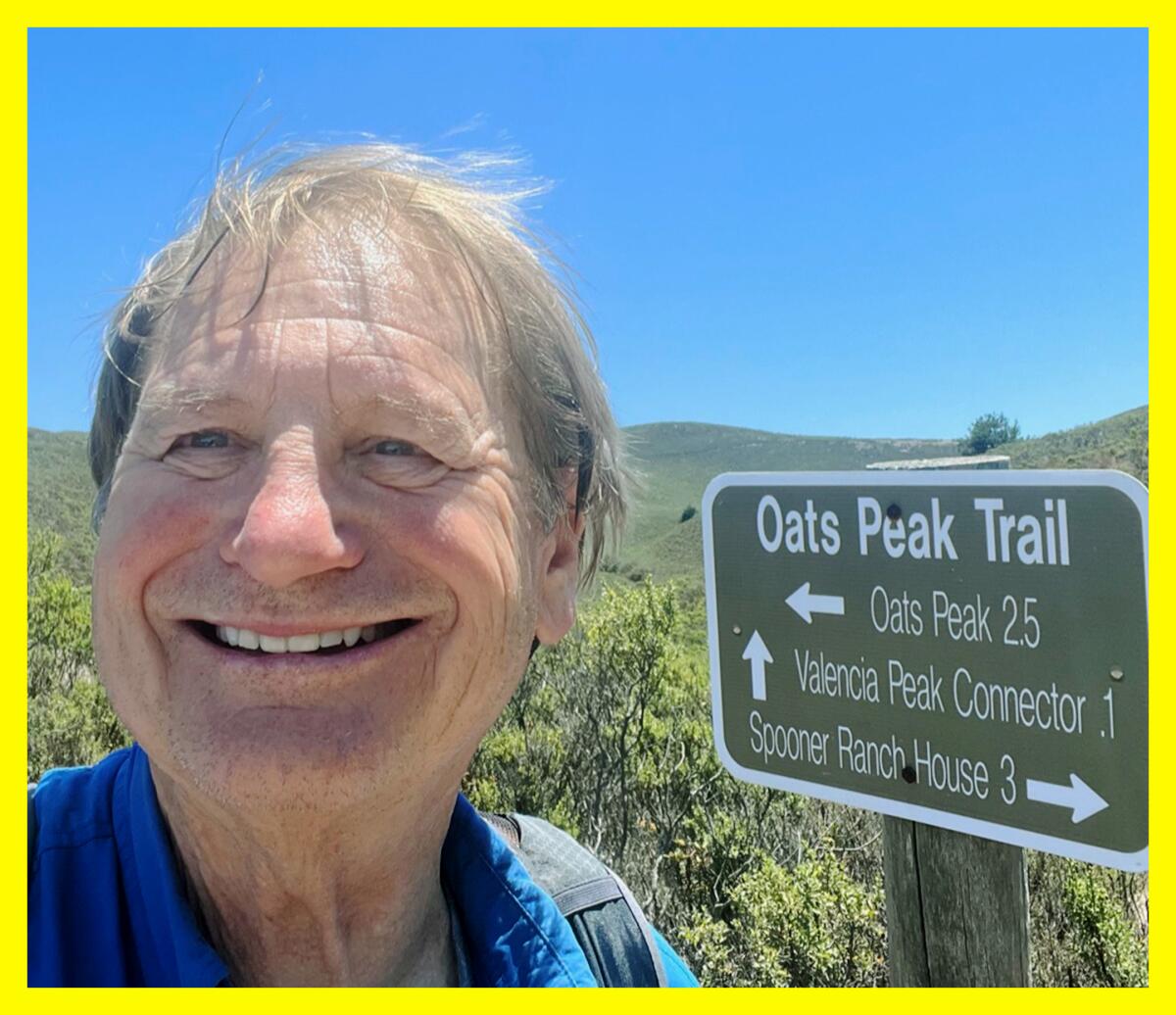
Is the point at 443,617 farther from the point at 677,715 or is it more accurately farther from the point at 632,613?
the point at 677,715

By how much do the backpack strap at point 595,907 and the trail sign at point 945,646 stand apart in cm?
38

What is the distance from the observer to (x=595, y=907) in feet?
5.67

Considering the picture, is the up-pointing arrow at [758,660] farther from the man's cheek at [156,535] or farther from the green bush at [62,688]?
the green bush at [62,688]

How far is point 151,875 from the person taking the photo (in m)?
1.34

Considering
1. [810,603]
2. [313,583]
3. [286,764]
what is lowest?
[286,764]

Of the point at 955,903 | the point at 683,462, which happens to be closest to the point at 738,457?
the point at 683,462

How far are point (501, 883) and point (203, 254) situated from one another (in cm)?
123

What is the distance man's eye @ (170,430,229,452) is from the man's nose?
149 millimetres

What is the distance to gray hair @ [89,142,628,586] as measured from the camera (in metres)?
1.40

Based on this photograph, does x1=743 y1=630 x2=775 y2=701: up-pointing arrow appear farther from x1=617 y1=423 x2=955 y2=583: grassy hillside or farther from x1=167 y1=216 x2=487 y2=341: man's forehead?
x1=617 y1=423 x2=955 y2=583: grassy hillside

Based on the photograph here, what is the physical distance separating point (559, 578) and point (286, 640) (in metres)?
0.54

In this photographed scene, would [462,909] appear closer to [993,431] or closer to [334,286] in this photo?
[334,286]

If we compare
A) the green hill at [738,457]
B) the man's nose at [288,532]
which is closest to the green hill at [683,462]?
the green hill at [738,457]

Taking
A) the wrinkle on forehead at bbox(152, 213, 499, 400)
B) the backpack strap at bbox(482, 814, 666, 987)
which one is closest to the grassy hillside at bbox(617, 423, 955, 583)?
the backpack strap at bbox(482, 814, 666, 987)
